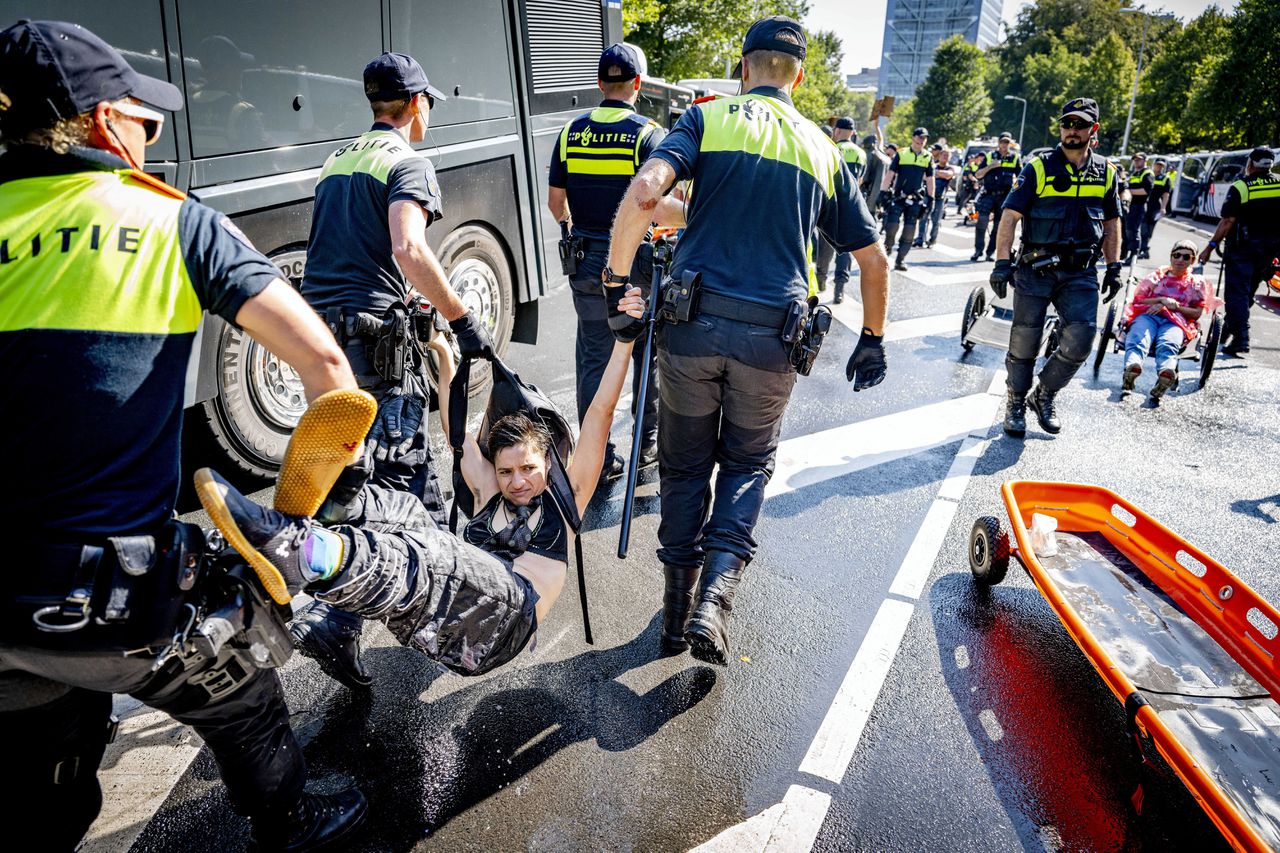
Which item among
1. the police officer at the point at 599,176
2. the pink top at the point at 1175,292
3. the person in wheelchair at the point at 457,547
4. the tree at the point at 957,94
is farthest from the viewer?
the tree at the point at 957,94

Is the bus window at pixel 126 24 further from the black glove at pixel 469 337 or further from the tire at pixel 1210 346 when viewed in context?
the tire at pixel 1210 346

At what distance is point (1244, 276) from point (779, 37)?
8.24m

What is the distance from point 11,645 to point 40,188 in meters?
0.92

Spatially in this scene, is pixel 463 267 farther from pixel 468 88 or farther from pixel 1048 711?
pixel 1048 711

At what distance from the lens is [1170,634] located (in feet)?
10.6

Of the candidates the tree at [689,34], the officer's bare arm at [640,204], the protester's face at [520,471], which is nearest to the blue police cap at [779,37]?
the officer's bare arm at [640,204]

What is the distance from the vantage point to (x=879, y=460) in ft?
17.7

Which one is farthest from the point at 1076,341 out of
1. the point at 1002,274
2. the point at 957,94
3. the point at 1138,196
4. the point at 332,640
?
the point at 957,94

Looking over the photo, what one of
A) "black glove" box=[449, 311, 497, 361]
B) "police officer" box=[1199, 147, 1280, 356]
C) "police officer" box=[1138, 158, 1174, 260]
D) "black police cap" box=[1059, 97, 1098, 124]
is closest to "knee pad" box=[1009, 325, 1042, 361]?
"black police cap" box=[1059, 97, 1098, 124]

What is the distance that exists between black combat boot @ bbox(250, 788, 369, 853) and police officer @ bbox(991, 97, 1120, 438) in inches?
201

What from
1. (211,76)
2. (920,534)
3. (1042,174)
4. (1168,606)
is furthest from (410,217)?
(1042,174)

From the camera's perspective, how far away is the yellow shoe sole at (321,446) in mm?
1732

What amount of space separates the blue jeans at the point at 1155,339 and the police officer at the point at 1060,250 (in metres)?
1.48

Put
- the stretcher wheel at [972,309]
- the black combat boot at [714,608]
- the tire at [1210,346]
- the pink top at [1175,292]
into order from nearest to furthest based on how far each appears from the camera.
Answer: the black combat boot at [714,608]
the tire at [1210,346]
the pink top at [1175,292]
the stretcher wheel at [972,309]
